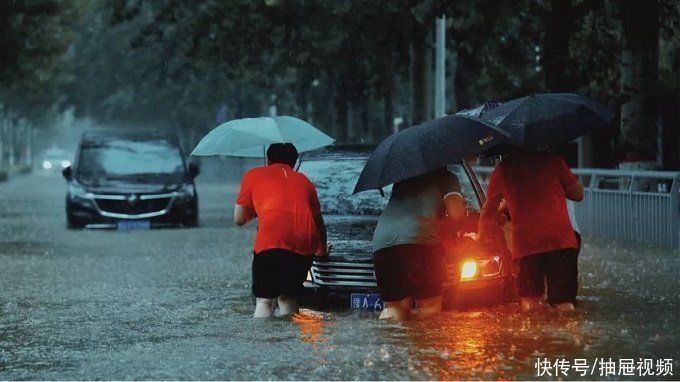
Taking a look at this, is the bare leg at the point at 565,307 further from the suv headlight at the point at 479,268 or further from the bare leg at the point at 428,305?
the bare leg at the point at 428,305

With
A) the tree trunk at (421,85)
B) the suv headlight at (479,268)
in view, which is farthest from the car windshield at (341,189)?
the tree trunk at (421,85)

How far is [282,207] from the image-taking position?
12055 millimetres

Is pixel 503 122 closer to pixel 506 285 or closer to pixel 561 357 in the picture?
pixel 506 285

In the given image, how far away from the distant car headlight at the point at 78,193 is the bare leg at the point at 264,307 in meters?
16.2

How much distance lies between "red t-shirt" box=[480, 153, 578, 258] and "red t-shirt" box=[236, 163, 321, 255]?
138 cm

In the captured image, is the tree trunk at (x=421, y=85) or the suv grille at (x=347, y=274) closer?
the suv grille at (x=347, y=274)

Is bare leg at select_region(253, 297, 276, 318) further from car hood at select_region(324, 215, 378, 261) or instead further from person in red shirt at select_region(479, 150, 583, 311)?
person in red shirt at select_region(479, 150, 583, 311)

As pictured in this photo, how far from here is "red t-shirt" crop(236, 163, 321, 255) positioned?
12.0 metres

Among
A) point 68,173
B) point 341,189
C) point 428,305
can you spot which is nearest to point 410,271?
point 428,305

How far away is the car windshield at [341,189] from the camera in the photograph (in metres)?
13.9

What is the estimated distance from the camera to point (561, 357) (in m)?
10.2

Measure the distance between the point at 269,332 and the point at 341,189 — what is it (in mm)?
2895

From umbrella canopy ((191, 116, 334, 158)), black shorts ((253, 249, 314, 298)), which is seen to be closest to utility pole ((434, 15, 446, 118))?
umbrella canopy ((191, 116, 334, 158))

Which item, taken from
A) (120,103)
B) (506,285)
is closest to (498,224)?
(506,285)
